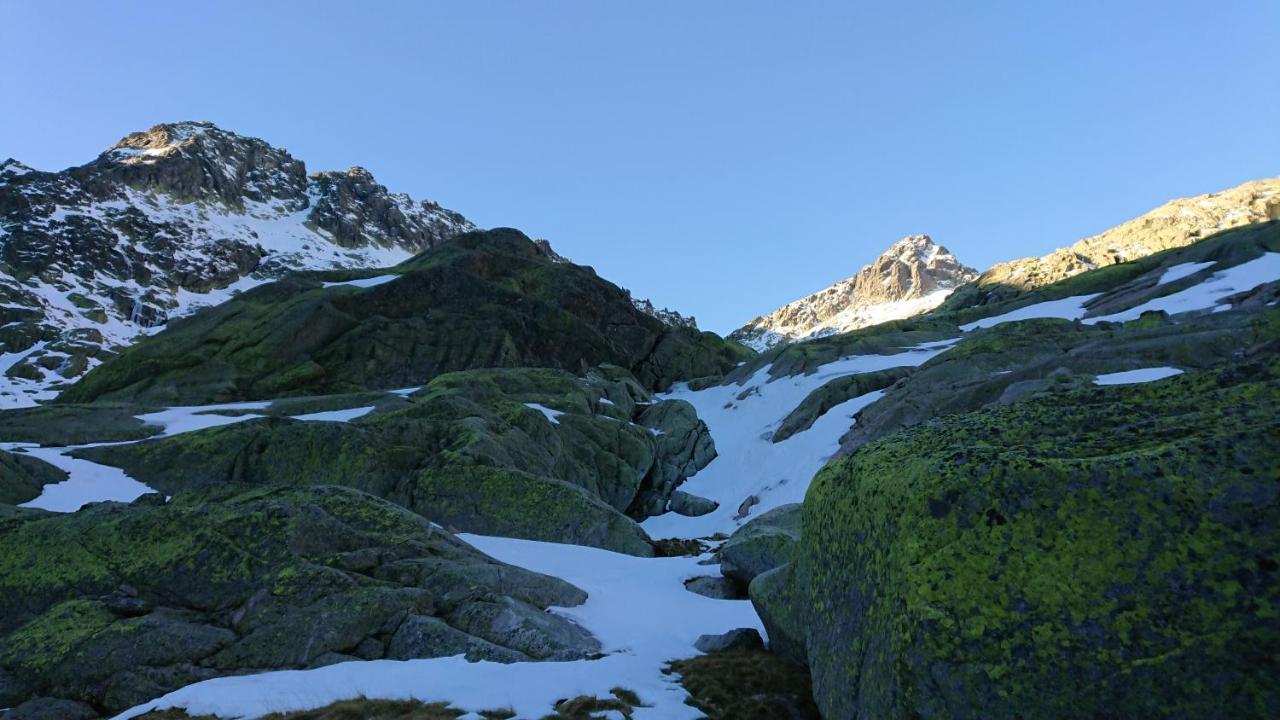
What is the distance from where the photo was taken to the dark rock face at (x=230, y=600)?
12609 millimetres

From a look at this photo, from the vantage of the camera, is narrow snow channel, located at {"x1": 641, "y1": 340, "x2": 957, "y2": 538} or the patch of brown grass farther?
narrow snow channel, located at {"x1": 641, "y1": 340, "x2": 957, "y2": 538}

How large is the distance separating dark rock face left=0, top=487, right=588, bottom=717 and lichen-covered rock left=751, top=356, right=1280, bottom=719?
28.8ft

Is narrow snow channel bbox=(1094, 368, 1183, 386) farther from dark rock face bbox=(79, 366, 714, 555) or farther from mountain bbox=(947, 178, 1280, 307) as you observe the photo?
mountain bbox=(947, 178, 1280, 307)

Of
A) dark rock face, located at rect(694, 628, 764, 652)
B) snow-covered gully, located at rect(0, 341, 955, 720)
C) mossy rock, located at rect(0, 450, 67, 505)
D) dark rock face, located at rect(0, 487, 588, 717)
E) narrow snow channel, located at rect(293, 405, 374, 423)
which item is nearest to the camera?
snow-covered gully, located at rect(0, 341, 955, 720)

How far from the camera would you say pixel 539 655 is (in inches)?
552

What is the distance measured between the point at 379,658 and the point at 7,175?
10064 inches

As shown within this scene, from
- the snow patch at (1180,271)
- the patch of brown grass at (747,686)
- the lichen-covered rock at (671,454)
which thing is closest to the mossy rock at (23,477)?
the patch of brown grass at (747,686)

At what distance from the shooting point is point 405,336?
3029 inches

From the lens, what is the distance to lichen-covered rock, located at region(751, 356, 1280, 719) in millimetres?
6129

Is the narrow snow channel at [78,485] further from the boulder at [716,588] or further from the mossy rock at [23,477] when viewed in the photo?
the boulder at [716,588]

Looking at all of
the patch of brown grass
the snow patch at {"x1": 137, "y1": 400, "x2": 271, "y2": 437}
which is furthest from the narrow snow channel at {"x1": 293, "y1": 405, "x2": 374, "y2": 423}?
the patch of brown grass

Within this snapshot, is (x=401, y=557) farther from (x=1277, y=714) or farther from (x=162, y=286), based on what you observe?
(x=162, y=286)

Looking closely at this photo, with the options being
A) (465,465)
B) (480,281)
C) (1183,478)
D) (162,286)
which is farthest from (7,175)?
(1183,478)

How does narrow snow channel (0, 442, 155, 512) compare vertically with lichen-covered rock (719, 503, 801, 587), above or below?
above
